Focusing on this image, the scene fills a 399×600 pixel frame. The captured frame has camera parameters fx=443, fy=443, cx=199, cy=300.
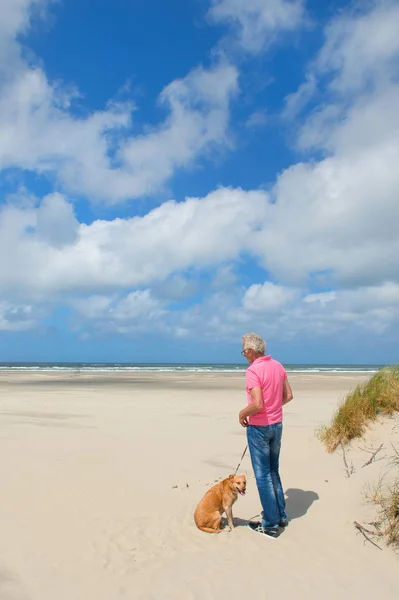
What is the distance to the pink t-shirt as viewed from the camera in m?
4.80

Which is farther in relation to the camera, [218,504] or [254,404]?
[218,504]

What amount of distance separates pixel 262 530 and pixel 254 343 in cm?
202

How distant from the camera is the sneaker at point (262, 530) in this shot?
15.6 ft

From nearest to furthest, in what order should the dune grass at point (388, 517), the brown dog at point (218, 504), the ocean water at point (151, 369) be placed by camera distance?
the dune grass at point (388, 517) → the brown dog at point (218, 504) → the ocean water at point (151, 369)

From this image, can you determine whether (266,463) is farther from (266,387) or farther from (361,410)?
(361,410)

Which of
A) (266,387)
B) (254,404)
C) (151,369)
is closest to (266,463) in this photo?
(254,404)

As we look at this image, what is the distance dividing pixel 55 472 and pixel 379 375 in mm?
6268

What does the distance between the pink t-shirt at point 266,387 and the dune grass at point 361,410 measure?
10.6 ft

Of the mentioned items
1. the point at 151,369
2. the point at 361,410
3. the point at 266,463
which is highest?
the point at 361,410

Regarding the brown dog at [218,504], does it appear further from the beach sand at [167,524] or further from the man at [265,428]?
the man at [265,428]

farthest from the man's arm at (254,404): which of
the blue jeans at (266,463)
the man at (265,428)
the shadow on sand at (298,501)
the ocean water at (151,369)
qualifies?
the ocean water at (151,369)

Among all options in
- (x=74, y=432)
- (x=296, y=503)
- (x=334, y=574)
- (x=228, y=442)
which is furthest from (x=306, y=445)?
(x=74, y=432)

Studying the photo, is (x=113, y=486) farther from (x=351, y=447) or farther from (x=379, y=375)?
(x=379, y=375)

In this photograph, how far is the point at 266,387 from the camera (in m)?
4.84
